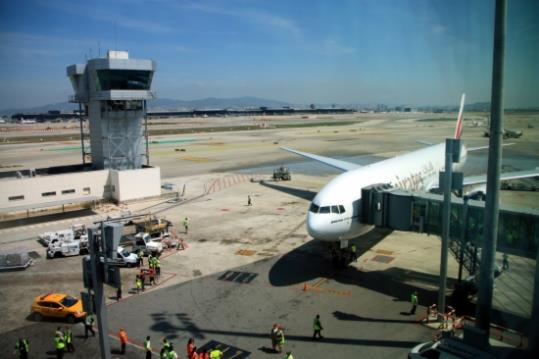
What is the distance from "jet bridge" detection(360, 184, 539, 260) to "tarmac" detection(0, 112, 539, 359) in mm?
902

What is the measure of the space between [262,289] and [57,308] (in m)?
11.7

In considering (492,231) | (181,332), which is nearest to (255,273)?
(181,332)

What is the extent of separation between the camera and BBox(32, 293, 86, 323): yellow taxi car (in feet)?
78.7

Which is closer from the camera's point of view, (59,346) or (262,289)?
(59,346)

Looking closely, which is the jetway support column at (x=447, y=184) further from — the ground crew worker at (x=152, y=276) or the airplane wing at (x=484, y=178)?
the ground crew worker at (x=152, y=276)

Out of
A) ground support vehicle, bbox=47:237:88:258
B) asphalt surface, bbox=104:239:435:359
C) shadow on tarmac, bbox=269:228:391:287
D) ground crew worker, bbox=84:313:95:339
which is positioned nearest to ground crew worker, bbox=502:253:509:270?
asphalt surface, bbox=104:239:435:359

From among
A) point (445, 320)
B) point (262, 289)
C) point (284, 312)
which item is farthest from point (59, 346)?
point (445, 320)

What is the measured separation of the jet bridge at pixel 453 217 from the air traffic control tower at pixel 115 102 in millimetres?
33327

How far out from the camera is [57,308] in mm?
23953

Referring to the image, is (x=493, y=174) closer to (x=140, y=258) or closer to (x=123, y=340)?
(x=123, y=340)

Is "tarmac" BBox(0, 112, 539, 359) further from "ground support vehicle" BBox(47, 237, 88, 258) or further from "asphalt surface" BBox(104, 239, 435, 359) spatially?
"ground support vehicle" BBox(47, 237, 88, 258)

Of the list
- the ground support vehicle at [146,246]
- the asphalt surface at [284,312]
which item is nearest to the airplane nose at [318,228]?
the asphalt surface at [284,312]

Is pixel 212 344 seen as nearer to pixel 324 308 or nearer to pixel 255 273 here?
pixel 324 308

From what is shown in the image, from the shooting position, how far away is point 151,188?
5503 cm
